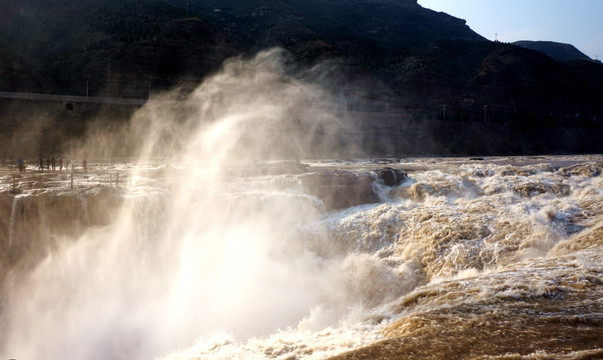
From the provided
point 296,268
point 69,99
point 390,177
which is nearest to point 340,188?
point 390,177

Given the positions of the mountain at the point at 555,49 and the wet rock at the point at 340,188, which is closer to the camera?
the wet rock at the point at 340,188

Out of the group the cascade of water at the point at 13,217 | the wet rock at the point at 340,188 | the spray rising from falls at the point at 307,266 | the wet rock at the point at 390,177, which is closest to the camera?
the spray rising from falls at the point at 307,266

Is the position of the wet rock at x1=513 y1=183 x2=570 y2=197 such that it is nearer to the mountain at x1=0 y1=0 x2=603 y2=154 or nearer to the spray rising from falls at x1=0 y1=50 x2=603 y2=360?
the spray rising from falls at x1=0 y1=50 x2=603 y2=360

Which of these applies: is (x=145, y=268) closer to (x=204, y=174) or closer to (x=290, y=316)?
(x=290, y=316)

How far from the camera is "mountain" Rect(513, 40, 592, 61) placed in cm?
16262

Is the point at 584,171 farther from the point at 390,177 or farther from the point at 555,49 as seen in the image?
the point at 555,49

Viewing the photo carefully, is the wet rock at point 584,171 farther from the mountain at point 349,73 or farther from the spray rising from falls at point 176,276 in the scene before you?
the mountain at point 349,73

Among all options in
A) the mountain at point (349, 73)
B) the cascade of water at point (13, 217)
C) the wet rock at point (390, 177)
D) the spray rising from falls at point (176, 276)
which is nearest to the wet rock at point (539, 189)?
the wet rock at point (390, 177)

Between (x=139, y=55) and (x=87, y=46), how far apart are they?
7536 millimetres

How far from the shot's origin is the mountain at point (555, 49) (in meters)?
163

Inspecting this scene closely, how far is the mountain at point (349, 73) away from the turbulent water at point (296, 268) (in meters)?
25.0

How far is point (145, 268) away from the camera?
1448cm

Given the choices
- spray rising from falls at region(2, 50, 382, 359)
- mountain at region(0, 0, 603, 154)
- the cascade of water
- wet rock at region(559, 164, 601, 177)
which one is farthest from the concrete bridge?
wet rock at region(559, 164, 601, 177)

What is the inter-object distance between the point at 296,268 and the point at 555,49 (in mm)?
184522
